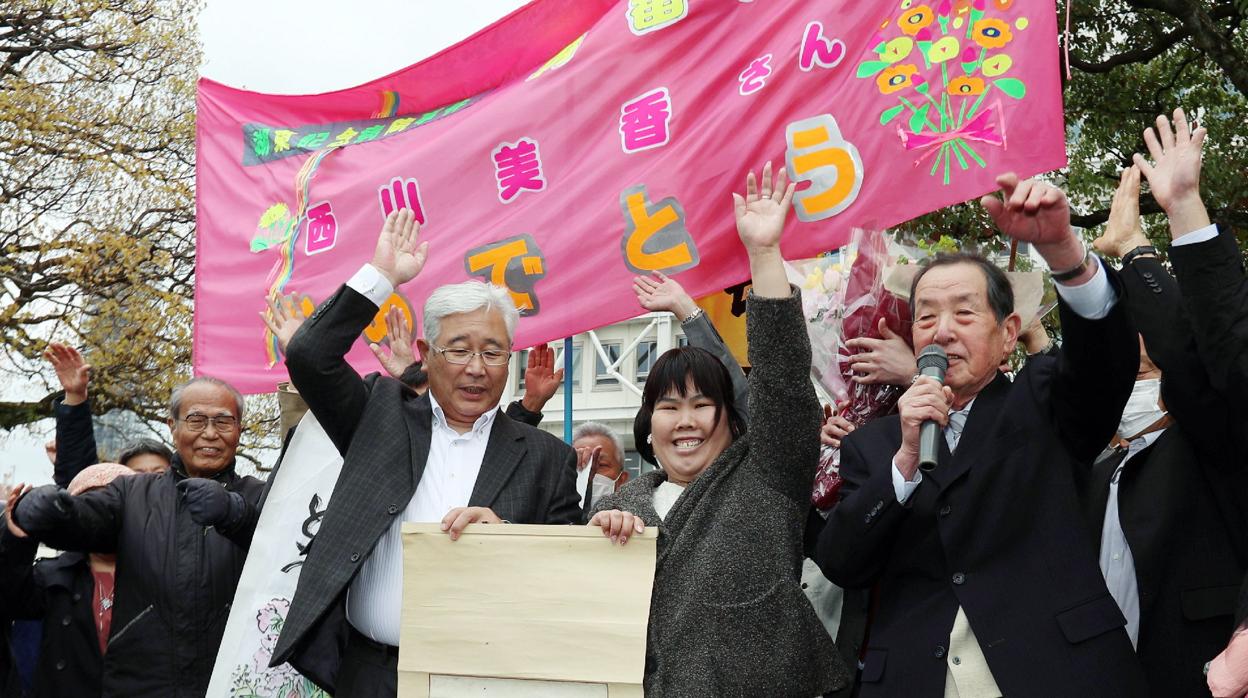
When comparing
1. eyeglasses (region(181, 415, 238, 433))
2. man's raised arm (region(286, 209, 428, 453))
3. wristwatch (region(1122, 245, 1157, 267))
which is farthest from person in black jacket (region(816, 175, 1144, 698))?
eyeglasses (region(181, 415, 238, 433))

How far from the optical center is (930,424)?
9.69 feet

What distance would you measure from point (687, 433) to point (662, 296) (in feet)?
3.01

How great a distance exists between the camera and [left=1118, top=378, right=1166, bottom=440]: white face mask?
3.65 metres

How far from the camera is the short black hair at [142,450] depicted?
19.5 feet

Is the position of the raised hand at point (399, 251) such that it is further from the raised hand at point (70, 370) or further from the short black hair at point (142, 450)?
the short black hair at point (142, 450)

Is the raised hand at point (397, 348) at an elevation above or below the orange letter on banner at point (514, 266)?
below

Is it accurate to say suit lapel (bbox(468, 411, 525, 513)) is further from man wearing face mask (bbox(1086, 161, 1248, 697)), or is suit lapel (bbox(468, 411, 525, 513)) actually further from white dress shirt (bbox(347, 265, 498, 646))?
man wearing face mask (bbox(1086, 161, 1248, 697))

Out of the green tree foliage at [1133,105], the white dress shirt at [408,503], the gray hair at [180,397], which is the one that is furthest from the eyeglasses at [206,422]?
the green tree foliage at [1133,105]

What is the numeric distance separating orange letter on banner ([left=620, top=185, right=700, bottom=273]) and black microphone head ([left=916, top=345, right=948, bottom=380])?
183 cm

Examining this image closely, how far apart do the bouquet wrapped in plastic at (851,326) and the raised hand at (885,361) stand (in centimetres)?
8

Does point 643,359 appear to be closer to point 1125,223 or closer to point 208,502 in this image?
point 208,502

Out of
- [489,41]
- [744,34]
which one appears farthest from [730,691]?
[489,41]

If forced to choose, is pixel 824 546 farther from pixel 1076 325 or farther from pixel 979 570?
pixel 1076 325

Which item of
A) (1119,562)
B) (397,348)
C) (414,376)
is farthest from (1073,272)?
(397,348)
